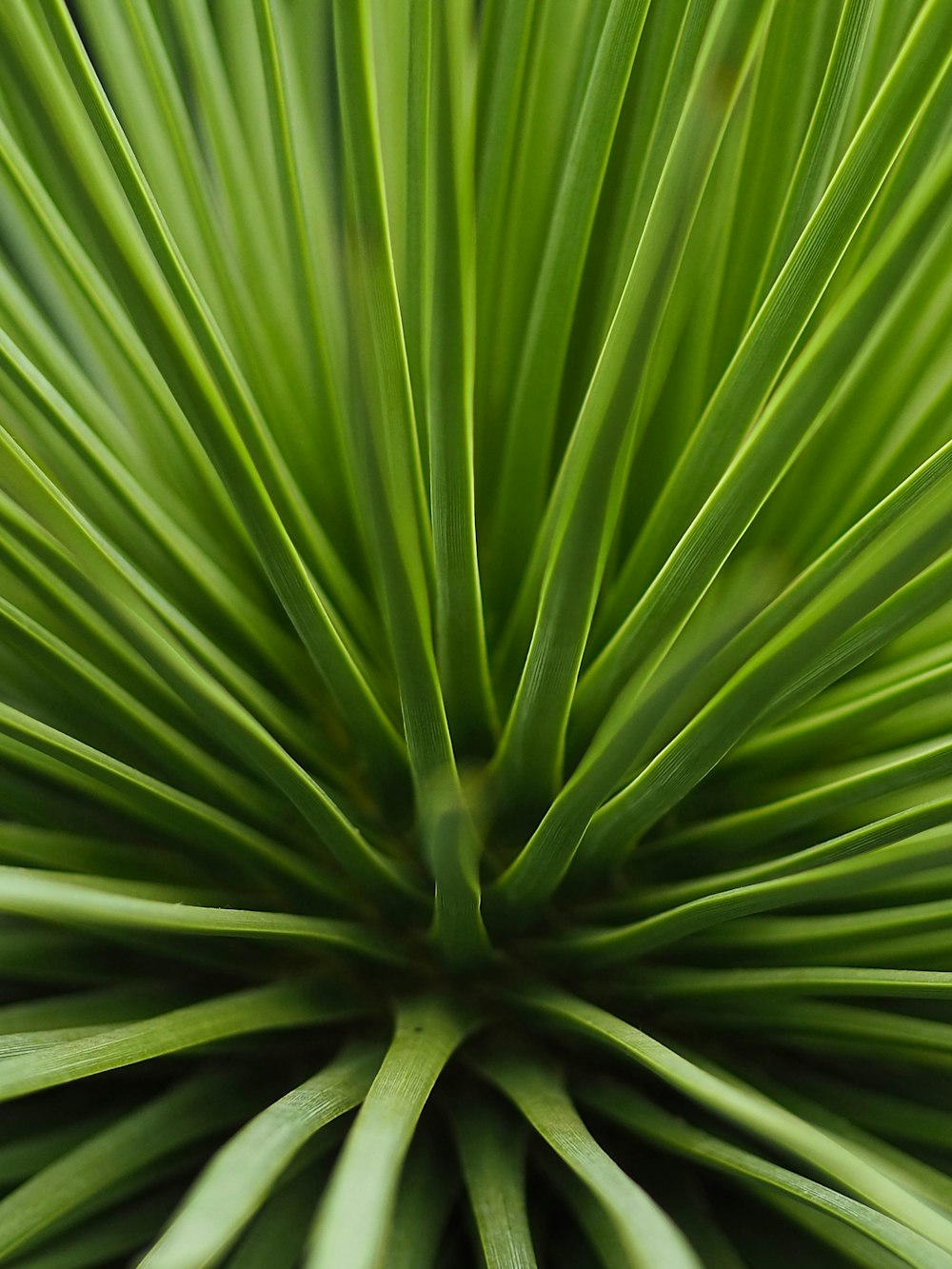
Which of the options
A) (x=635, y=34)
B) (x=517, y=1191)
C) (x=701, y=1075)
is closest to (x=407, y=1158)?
(x=517, y=1191)

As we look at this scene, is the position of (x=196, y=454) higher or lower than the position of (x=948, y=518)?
higher

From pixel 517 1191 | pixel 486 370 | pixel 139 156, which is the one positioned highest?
pixel 139 156

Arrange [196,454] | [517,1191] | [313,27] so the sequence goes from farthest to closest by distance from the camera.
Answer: [313,27]
[196,454]
[517,1191]

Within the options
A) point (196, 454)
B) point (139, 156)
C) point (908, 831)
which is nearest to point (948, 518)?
point (908, 831)

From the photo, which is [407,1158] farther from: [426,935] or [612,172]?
[612,172]

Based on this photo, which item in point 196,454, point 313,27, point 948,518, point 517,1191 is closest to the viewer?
point 948,518

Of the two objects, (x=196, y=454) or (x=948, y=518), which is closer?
(x=948, y=518)

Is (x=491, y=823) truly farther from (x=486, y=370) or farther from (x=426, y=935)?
(x=486, y=370)
